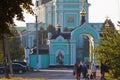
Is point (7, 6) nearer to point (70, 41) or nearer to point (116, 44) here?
point (116, 44)

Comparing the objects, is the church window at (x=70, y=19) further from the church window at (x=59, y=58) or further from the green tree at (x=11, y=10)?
the green tree at (x=11, y=10)

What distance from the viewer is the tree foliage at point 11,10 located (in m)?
20.8

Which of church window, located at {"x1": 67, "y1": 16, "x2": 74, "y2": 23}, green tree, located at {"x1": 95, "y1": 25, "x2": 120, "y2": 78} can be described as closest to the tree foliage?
green tree, located at {"x1": 95, "y1": 25, "x2": 120, "y2": 78}

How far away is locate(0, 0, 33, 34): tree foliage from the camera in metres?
20.8

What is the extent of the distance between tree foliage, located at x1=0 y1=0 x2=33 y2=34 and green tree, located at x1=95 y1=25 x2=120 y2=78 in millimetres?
3345

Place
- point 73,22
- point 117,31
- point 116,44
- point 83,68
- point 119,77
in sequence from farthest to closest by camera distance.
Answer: point 73,22 → point 83,68 → point 117,31 → point 116,44 → point 119,77

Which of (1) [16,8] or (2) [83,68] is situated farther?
(2) [83,68]

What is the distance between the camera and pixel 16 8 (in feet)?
69.5

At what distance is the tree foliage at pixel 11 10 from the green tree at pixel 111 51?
3345 mm

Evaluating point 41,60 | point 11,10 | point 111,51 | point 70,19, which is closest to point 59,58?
point 41,60

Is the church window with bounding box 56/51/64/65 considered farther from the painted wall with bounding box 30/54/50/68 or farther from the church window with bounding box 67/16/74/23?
the church window with bounding box 67/16/74/23

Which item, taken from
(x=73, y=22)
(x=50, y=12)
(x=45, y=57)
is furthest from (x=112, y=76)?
(x=50, y=12)

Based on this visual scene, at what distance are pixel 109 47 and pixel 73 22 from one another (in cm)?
9295

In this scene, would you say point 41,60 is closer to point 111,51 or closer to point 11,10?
point 11,10
